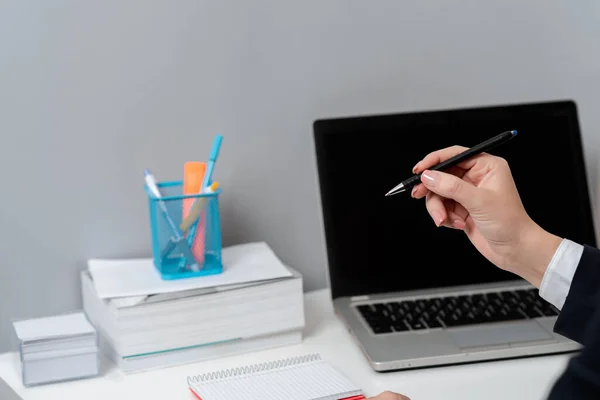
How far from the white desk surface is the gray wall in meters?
0.22

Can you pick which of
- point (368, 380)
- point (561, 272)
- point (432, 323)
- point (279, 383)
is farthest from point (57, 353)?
point (561, 272)

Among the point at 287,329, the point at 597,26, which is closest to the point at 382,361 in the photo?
the point at 287,329

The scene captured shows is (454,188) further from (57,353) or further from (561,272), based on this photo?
(57,353)

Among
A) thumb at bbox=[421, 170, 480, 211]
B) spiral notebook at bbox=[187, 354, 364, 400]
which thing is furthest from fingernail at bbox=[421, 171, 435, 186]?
spiral notebook at bbox=[187, 354, 364, 400]

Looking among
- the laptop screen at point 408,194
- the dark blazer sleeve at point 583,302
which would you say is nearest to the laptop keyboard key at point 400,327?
the laptop screen at point 408,194

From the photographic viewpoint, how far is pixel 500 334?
1.13 m

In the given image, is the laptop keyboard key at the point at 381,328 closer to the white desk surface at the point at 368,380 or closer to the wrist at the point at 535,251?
the white desk surface at the point at 368,380

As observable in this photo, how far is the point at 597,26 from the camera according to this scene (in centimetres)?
146

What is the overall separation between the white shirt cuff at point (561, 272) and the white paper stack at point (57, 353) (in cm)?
56

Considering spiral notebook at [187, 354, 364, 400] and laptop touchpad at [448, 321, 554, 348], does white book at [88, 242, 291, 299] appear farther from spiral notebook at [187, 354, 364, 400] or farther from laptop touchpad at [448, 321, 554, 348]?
laptop touchpad at [448, 321, 554, 348]

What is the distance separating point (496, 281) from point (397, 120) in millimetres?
302

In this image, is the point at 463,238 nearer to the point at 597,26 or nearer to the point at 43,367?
the point at 597,26

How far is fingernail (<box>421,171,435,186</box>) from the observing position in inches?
37.0

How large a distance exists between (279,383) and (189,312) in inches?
6.4
